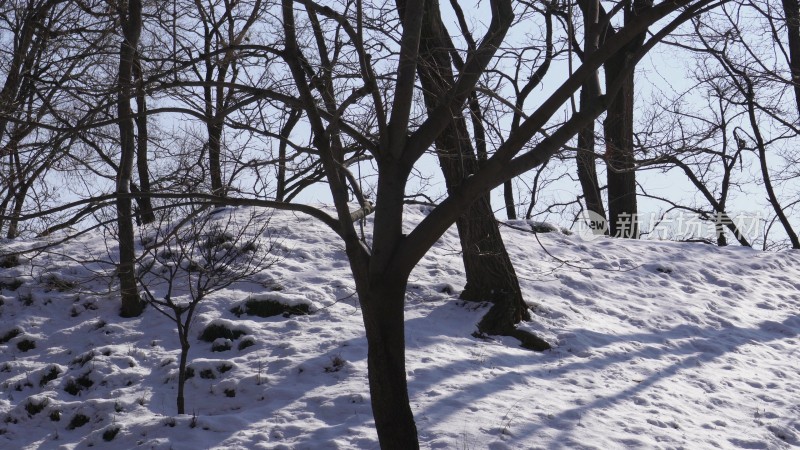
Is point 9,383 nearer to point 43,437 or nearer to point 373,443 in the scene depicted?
point 43,437

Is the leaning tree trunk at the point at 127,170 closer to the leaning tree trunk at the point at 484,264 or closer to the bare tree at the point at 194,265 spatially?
the bare tree at the point at 194,265

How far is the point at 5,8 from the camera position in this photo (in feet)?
39.2

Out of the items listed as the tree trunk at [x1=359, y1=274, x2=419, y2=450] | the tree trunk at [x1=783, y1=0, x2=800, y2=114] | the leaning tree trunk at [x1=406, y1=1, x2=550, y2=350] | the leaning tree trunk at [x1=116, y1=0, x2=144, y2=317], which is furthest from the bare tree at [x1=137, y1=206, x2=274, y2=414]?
the tree trunk at [x1=783, y1=0, x2=800, y2=114]

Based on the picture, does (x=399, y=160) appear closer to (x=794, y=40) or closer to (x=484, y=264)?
(x=484, y=264)

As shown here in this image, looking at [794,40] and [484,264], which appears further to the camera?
[794,40]

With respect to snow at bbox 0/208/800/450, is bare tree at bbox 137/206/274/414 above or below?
above

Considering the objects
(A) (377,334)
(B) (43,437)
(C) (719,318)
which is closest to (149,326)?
(B) (43,437)

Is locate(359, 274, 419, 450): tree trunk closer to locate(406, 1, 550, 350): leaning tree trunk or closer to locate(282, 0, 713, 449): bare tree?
locate(282, 0, 713, 449): bare tree

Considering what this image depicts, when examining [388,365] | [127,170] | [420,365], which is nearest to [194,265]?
[127,170]

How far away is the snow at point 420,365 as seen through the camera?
666 cm

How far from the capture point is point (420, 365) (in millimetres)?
7746

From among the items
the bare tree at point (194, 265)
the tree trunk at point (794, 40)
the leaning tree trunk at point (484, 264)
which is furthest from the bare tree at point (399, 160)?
the tree trunk at point (794, 40)

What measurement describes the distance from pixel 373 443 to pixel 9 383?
12.9 feet

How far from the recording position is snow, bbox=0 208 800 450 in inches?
262
